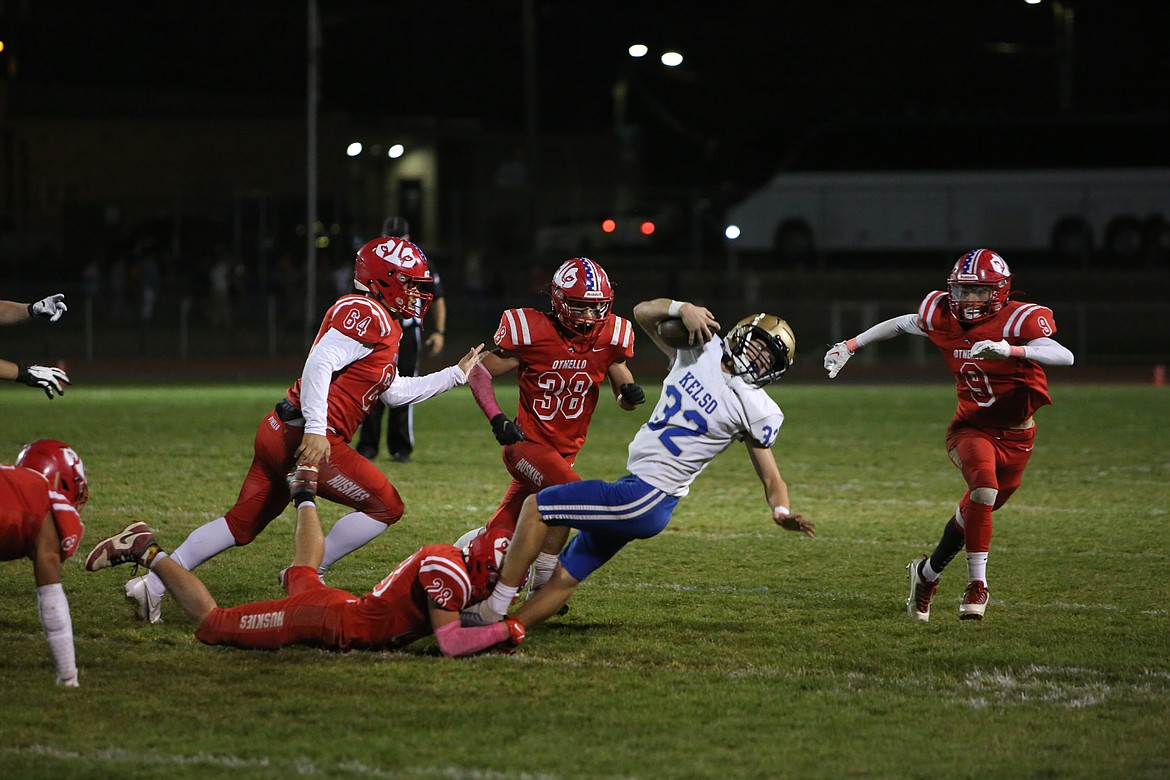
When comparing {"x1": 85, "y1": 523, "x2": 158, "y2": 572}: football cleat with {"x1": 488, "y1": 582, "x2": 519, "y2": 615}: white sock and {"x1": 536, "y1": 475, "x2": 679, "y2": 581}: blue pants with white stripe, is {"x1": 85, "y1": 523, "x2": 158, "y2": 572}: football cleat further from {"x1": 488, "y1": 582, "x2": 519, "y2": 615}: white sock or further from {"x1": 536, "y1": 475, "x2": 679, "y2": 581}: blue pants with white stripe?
{"x1": 536, "y1": 475, "x2": 679, "y2": 581}: blue pants with white stripe

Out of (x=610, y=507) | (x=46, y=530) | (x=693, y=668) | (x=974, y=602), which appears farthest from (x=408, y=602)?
(x=974, y=602)

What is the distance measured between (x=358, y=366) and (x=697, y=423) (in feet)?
5.91

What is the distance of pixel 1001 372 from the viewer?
7203 mm

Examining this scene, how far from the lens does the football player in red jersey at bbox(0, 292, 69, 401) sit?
6.75 metres

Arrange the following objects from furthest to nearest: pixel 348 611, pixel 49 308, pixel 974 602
A: pixel 49 308 < pixel 974 602 < pixel 348 611

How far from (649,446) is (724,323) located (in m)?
21.9

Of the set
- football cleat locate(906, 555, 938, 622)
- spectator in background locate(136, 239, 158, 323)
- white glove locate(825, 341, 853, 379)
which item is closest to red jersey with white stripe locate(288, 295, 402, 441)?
white glove locate(825, 341, 853, 379)

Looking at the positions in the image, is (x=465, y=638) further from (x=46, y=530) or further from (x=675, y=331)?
(x=46, y=530)

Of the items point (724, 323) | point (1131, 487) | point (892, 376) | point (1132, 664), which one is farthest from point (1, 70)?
point (1132, 664)

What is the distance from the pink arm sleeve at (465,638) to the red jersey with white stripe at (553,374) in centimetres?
126

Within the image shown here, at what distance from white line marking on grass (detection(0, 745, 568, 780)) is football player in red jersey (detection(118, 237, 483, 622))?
180 cm

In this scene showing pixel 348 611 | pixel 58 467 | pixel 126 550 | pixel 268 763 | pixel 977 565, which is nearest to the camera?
pixel 268 763

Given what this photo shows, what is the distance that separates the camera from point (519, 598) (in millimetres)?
7227

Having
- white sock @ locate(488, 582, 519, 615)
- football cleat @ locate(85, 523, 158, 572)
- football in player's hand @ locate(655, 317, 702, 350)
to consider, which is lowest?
white sock @ locate(488, 582, 519, 615)
